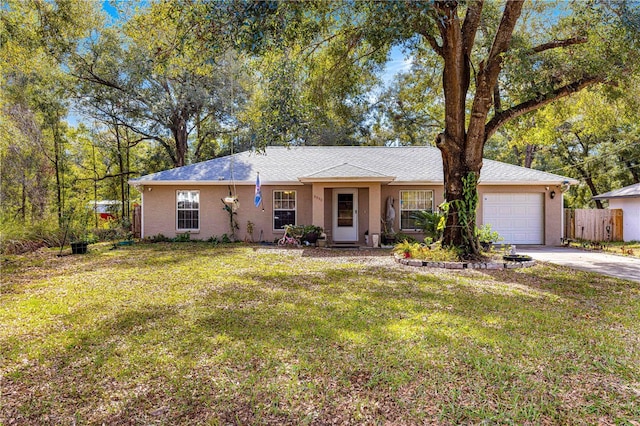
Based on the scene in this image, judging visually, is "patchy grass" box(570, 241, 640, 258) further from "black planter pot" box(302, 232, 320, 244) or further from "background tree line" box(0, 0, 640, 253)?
"black planter pot" box(302, 232, 320, 244)

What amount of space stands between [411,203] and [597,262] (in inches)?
245

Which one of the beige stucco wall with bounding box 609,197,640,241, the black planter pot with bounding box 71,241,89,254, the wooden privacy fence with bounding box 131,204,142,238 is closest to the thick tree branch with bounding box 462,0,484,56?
the black planter pot with bounding box 71,241,89,254

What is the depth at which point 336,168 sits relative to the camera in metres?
13.0

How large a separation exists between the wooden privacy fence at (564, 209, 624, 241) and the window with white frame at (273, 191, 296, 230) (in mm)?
11812

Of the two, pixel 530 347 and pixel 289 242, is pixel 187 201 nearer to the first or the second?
pixel 289 242

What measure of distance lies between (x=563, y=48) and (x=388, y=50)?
14.6 ft

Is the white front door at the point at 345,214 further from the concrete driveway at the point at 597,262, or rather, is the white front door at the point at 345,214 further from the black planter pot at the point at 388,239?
the concrete driveway at the point at 597,262

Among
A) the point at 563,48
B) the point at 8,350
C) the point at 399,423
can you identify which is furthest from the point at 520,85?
the point at 8,350

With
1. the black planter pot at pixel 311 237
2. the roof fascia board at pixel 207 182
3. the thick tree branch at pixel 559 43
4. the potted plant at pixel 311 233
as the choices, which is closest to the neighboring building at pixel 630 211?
the thick tree branch at pixel 559 43

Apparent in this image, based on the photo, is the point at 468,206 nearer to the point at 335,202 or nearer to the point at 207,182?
→ the point at 335,202

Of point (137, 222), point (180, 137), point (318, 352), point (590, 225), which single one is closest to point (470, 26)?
point (318, 352)

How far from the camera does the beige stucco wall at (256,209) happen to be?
1392 centimetres

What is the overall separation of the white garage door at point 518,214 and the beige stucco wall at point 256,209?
0.22 metres

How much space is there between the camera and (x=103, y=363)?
10.9ft
